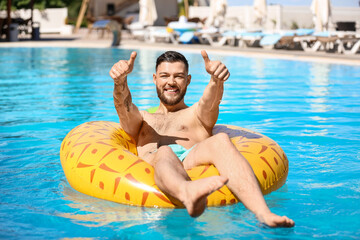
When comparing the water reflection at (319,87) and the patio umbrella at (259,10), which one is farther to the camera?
the patio umbrella at (259,10)

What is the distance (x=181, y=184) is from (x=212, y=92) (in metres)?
0.82

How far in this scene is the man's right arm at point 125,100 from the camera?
135 inches

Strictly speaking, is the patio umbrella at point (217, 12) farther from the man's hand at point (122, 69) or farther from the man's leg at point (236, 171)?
the man's leg at point (236, 171)

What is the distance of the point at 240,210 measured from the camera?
316cm

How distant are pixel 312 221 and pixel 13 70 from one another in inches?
425

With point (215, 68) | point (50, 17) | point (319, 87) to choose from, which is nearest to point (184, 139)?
point (215, 68)

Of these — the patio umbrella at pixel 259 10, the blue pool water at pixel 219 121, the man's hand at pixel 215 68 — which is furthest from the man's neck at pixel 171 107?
the patio umbrella at pixel 259 10

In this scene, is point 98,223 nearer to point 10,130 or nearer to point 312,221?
point 312,221

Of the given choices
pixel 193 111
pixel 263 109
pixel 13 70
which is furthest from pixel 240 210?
pixel 13 70

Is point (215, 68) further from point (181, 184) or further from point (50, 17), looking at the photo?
point (50, 17)

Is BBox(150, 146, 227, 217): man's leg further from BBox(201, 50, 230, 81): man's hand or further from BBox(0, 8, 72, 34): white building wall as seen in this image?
BBox(0, 8, 72, 34): white building wall

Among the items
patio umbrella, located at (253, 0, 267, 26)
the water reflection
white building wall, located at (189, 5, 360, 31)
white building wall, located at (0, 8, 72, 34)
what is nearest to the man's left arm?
the water reflection

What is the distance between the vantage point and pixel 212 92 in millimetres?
3395

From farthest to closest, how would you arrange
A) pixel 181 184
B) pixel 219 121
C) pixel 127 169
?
pixel 219 121 → pixel 127 169 → pixel 181 184
